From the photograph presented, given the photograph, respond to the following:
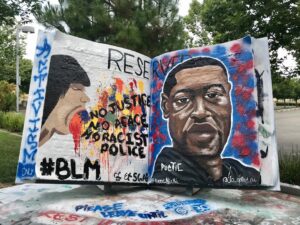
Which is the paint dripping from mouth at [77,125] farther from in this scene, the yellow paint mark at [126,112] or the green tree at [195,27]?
the green tree at [195,27]

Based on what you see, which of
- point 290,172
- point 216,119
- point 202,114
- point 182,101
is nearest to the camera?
point 216,119

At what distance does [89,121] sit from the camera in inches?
227

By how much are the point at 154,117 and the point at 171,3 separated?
5.31m

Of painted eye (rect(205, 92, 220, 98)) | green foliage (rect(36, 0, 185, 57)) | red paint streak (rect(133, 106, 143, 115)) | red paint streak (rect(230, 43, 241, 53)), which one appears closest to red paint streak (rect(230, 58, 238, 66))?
red paint streak (rect(230, 43, 241, 53))

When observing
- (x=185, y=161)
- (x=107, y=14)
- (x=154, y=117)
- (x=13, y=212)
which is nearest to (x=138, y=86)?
(x=154, y=117)

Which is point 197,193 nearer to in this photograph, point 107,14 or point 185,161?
point 185,161

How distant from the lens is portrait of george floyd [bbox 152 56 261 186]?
5.58 meters

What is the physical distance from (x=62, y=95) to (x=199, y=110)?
2.07 metres

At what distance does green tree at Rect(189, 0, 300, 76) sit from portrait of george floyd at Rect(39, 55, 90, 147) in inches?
191

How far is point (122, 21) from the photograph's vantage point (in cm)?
993

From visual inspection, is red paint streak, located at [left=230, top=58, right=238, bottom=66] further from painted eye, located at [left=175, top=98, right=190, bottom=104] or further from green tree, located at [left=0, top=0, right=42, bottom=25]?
green tree, located at [left=0, top=0, right=42, bottom=25]

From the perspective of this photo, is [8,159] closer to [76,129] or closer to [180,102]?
[76,129]

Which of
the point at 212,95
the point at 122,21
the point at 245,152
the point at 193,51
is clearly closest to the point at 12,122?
the point at 122,21

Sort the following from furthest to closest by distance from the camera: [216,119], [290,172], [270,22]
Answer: [270,22], [290,172], [216,119]
